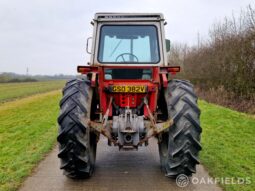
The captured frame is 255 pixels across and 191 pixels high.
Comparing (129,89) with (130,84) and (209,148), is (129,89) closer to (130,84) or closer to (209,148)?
(130,84)

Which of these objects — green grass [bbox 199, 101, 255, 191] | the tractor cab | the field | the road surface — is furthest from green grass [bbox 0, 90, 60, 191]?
green grass [bbox 199, 101, 255, 191]

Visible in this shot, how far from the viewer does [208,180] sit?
5.64 meters

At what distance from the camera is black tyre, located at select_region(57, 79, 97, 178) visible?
17.2ft

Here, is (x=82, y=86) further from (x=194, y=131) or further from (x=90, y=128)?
(x=194, y=131)

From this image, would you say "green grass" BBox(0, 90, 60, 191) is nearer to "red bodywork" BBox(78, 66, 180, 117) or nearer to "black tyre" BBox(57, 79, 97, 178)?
"black tyre" BBox(57, 79, 97, 178)

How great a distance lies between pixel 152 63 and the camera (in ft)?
20.0

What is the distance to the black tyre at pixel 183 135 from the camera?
5266mm

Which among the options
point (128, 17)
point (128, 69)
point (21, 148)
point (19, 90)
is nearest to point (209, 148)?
point (128, 69)

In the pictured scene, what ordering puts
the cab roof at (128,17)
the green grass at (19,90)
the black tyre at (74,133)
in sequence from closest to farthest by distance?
1. the black tyre at (74,133)
2. the cab roof at (128,17)
3. the green grass at (19,90)

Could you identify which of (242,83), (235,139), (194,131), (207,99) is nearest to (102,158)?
(194,131)

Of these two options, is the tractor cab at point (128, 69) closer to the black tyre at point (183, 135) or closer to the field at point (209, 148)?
the black tyre at point (183, 135)

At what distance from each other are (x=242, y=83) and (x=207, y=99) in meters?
3.76

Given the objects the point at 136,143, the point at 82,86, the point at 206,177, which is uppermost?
the point at 82,86

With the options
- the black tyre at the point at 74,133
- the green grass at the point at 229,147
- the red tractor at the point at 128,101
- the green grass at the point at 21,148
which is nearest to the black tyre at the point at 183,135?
the red tractor at the point at 128,101
